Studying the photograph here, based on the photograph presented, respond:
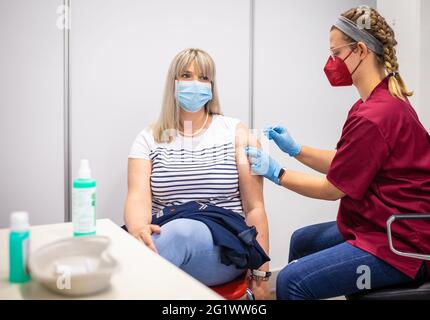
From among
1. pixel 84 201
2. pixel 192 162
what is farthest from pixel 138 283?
pixel 192 162

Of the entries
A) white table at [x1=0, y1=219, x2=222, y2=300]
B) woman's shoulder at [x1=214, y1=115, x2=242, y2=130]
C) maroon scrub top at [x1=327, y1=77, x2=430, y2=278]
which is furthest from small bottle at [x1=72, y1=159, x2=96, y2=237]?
woman's shoulder at [x1=214, y1=115, x2=242, y2=130]

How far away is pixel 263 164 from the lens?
1489 mm

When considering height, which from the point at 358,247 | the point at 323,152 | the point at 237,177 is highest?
the point at 323,152

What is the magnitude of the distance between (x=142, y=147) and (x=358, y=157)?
2.83ft

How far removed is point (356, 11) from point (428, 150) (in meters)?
0.55

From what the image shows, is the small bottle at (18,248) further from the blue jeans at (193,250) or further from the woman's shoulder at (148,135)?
the woman's shoulder at (148,135)

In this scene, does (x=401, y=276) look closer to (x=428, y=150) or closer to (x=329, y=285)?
(x=329, y=285)

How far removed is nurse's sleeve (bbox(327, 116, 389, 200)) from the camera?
1.16m

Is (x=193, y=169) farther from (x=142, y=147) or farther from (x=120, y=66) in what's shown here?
(x=120, y=66)

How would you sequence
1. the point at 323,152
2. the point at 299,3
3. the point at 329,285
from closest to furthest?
the point at 329,285, the point at 323,152, the point at 299,3

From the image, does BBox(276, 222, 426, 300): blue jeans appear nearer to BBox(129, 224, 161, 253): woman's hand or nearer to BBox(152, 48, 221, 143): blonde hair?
BBox(129, 224, 161, 253): woman's hand

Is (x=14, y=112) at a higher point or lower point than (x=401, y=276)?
higher
